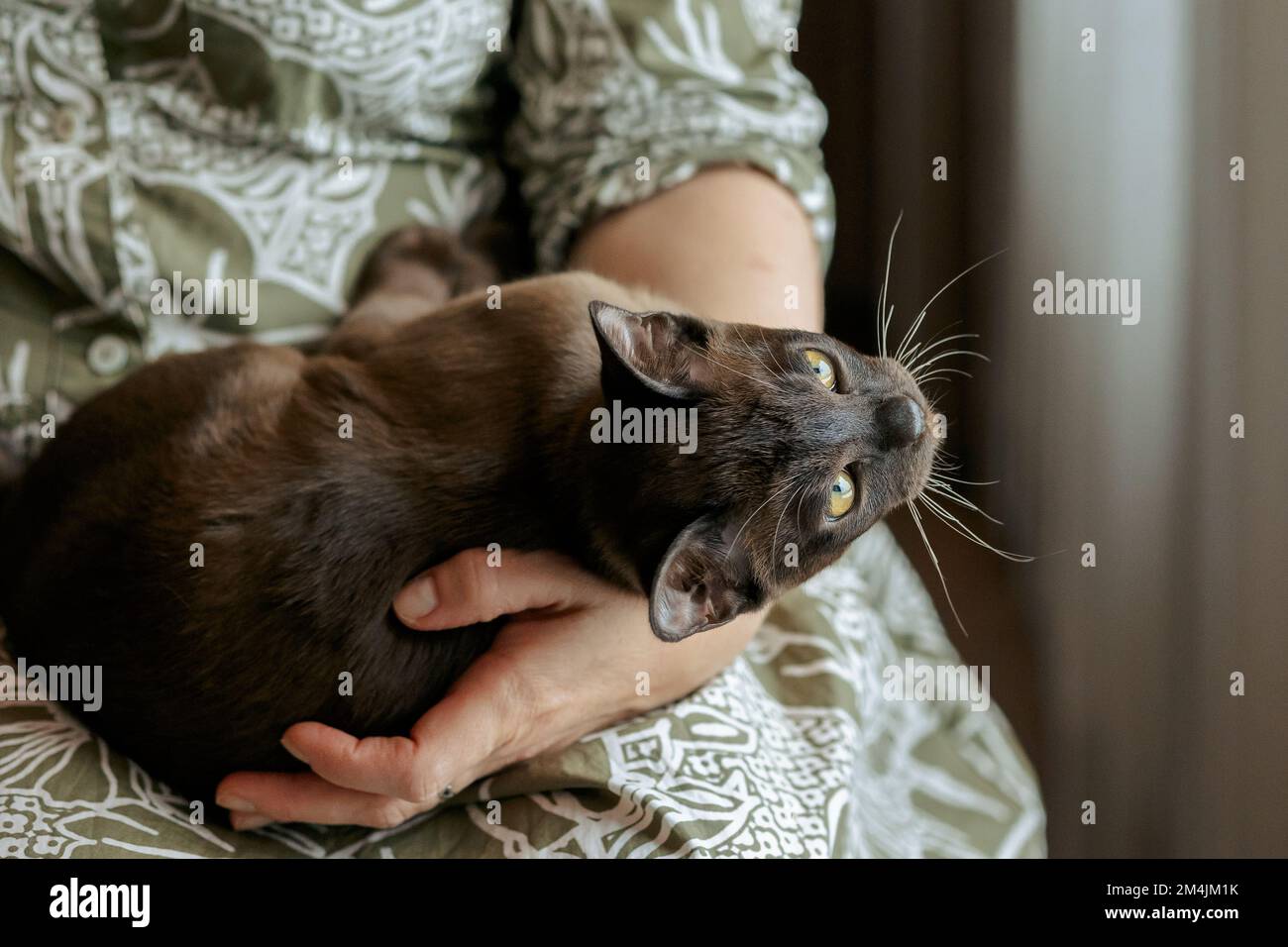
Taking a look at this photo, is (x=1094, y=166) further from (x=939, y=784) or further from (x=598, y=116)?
(x=939, y=784)

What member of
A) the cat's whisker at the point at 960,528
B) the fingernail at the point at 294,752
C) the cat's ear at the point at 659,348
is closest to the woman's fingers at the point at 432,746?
the fingernail at the point at 294,752

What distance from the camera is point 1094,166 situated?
1314mm

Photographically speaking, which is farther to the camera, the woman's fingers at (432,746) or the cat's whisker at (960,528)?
the cat's whisker at (960,528)

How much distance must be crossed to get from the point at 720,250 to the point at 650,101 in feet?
0.73

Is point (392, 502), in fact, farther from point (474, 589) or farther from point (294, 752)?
point (294, 752)

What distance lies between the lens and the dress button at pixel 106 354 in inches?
45.3

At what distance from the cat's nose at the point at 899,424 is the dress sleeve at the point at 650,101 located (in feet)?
1.53

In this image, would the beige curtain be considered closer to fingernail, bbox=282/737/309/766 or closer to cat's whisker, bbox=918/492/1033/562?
cat's whisker, bbox=918/492/1033/562

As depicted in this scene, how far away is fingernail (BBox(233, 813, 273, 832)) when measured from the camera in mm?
942

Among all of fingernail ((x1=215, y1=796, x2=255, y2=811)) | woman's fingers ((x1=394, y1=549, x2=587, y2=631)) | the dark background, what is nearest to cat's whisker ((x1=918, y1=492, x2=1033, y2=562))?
the dark background

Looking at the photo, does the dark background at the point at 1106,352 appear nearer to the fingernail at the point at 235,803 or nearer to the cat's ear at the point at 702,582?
the cat's ear at the point at 702,582

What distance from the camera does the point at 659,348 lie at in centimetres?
95

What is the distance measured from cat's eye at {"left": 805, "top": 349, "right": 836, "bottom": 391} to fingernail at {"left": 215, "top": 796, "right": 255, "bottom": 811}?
2.18ft

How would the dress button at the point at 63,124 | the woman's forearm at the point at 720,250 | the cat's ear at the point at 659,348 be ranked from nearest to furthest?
the cat's ear at the point at 659,348
the dress button at the point at 63,124
the woman's forearm at the point at 720,250
